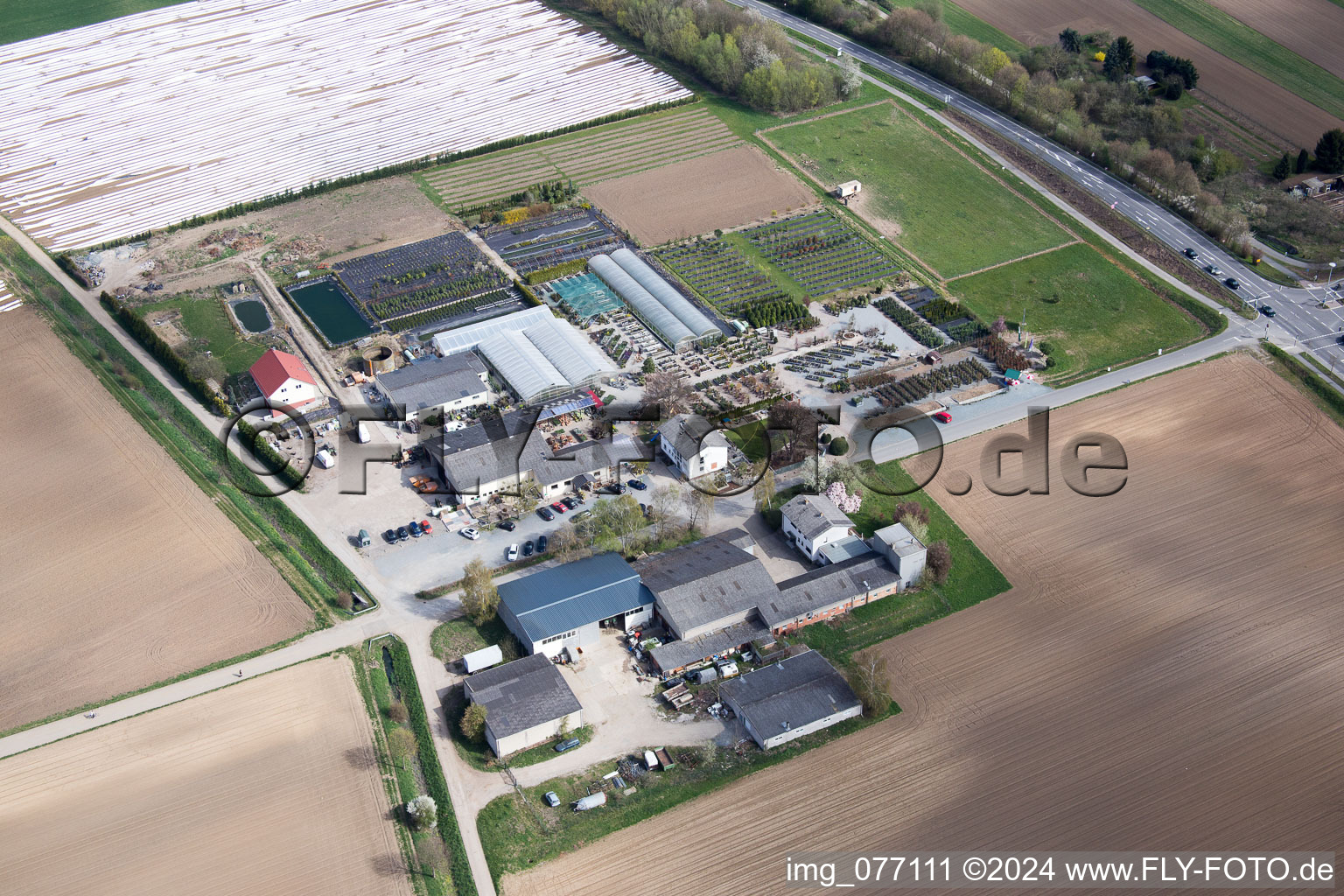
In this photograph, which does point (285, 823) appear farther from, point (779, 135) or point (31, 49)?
point (31, 49)

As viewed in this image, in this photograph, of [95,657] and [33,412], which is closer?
[95,657]

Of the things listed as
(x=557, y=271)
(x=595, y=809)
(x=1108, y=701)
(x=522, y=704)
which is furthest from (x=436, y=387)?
(x=1108, y=701)

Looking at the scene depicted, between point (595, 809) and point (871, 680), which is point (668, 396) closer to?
point (871, 680)

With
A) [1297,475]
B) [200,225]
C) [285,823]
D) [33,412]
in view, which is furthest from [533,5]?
[285,823]

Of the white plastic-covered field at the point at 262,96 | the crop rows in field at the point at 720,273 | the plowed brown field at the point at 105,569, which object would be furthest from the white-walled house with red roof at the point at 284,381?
the crop rows in field at the point at 720,273

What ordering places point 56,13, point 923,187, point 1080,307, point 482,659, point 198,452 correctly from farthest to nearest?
point 56,13 → point 923,187 → point 1080,307 → point 198,452 → point 482,659

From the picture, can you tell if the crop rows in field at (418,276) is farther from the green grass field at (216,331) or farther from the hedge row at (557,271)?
the green grass field at (216,331)
